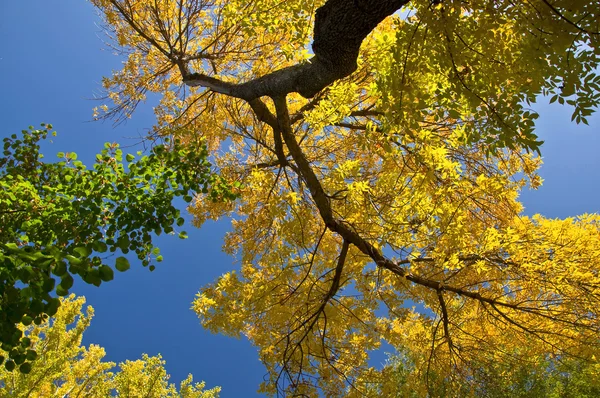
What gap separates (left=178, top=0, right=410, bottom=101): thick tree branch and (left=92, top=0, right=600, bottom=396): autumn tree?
0.04 feet

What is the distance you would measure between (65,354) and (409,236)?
6858mm

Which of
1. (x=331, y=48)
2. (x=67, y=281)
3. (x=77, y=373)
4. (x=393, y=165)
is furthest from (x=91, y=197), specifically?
(x=77, y=373)

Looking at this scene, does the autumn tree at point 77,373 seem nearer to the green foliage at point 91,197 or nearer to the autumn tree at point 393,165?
the autumn tree at point 393,165

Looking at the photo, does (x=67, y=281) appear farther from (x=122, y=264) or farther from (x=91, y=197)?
(x=91, y=197)

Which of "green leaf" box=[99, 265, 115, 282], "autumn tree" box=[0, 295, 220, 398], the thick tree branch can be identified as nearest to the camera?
"green leaf" box=[99, 265, 115, 282]

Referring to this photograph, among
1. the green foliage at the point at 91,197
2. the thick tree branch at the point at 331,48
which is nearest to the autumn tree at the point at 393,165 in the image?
the thick tree branch at the point at 331,48

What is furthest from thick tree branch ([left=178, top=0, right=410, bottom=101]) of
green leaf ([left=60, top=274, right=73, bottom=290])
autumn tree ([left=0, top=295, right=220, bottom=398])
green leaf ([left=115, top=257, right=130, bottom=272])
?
autumn tree ([left=0, top=295, right=220, bottom=398])

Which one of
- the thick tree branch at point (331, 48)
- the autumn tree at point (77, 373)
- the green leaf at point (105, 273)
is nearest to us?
the green leaf at point (105, 273)

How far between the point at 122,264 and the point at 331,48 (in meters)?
1.96

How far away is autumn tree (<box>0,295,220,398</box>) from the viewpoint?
22.4 ft

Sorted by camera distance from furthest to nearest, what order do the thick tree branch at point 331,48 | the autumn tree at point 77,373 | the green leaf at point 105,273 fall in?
the autumn tree at point 77,373
the thick tree branch at point 331,48
the green leaf at point 105,273

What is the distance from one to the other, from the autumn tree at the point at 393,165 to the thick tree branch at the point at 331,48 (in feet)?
0.04

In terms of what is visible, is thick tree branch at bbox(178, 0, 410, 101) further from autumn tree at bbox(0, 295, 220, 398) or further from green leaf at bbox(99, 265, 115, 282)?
autumn tree at bbox(0, 295, 220, 398)

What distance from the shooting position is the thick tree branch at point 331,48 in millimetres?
2287
